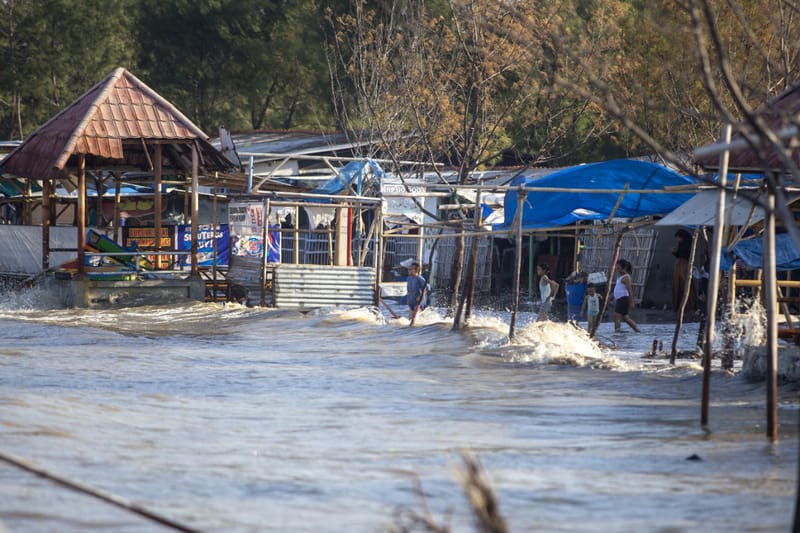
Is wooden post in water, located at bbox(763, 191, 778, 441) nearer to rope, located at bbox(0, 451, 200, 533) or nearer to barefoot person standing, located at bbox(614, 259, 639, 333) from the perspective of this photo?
rope, located at bbox(0, 451, 200, 533)

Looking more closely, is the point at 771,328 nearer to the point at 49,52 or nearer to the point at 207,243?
the point at 207,243

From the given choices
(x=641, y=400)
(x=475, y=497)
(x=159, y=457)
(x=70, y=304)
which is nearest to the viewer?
A: (x=475, y=497)

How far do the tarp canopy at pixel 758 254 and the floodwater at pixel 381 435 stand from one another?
1.25 m

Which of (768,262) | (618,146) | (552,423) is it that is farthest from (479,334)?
(618,146)

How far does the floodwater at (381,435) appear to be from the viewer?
6.22m

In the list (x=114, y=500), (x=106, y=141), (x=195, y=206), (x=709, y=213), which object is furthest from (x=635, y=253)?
(x=114, y=500)

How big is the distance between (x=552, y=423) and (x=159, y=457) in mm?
3325

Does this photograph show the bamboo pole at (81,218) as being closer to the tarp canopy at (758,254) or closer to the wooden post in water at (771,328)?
the tarp canopy at (758,254)

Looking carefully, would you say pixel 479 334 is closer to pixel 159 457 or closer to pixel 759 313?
pixel 759 313

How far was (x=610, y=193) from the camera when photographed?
14328 mm

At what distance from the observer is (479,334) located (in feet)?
50.1

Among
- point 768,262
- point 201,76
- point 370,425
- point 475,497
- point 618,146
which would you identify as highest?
point 201,76

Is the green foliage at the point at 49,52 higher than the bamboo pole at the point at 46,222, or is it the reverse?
the green foliage at the point at 49,52

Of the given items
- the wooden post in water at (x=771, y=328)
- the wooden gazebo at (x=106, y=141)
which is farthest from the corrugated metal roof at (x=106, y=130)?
the wooden post in water at (x=771, y=328)
